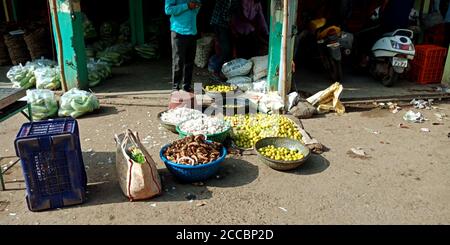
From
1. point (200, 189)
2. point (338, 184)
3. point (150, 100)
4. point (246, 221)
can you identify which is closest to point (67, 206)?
point (200, 189)

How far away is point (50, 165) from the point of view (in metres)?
3.76

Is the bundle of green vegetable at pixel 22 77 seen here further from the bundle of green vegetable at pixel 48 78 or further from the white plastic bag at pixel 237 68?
A: the white plastic bag at pixel 237 68

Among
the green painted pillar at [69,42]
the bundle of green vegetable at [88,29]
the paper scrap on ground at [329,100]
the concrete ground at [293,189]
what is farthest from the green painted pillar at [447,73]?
the bundle of green vegetable at [88,29]

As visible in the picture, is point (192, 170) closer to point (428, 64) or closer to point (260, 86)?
point (260, 86)

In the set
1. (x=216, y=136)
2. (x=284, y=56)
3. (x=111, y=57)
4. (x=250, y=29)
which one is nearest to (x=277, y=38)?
(x=284, y=56)

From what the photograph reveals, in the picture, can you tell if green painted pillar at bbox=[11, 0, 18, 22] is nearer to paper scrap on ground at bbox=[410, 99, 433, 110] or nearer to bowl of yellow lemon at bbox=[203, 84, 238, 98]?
bowl of yellow lemon at bbox=[203, 84, 238, 98]

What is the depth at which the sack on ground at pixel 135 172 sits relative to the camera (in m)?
3.89

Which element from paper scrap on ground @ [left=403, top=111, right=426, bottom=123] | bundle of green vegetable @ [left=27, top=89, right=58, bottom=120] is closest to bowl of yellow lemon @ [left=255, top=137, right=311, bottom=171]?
paper scrap on ground @ [left=403, top=111, right=426, bottom=123]

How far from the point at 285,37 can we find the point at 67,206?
4.07 metres

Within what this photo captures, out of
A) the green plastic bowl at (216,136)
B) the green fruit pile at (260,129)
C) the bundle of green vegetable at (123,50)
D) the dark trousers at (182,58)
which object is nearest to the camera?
the green plastic bowl at (216,136)

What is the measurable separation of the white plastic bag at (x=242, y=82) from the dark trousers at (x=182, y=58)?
0.90 metres

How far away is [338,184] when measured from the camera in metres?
4.45

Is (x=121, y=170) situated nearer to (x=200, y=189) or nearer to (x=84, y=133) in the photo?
(x=200, y=189)

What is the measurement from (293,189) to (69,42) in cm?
489
